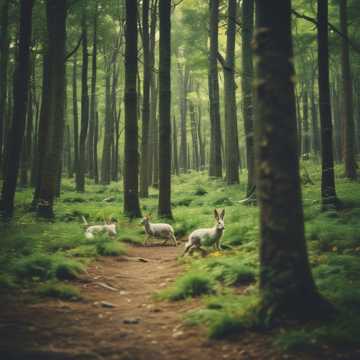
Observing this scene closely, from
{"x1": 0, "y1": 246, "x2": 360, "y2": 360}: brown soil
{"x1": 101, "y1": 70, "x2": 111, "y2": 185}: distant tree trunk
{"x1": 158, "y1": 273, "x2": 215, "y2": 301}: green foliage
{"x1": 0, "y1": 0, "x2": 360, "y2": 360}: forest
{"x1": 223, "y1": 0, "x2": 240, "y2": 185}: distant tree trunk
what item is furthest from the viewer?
{"x1": 101, "y1": 70, "x2": 111, "y2": 185}: distant tree trunk

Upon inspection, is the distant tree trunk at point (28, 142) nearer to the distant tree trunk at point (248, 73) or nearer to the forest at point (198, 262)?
the forest at point (198, 262)

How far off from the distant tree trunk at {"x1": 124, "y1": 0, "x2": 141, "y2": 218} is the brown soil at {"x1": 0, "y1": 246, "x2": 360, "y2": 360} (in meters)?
7.45

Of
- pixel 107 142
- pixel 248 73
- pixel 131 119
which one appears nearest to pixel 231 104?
pixel 248 73

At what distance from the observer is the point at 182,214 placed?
14.1 m

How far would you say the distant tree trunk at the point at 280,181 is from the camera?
13.9ft

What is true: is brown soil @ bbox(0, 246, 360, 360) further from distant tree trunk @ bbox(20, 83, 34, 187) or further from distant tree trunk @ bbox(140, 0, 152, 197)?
distant tree trunk @ bbox(20, 83, 34, 187)

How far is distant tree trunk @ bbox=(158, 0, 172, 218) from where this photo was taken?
13.1 metres

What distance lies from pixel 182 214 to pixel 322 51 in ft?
22.5

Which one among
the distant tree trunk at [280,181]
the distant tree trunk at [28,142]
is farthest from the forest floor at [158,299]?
the distant tree trunk at [28,142]

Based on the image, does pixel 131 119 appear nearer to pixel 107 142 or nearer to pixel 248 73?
pixel 248 73

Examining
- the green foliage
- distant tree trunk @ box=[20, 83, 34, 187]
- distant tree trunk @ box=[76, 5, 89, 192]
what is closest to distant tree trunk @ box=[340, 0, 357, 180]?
distant tree trunk @ box=[76, 5, 89, 192]

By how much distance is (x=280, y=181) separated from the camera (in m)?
4.24

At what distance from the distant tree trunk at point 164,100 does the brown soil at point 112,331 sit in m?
6.86

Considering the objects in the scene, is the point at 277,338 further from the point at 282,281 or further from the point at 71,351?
the point at 71,351
